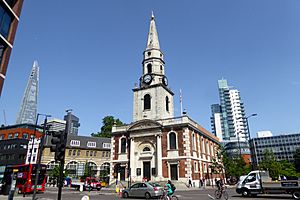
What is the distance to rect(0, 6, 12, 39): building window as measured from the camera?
2116 centimetres

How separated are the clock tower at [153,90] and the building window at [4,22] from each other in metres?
26.0

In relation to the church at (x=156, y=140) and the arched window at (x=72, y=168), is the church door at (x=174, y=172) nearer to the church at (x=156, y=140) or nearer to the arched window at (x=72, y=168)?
the church at (x=156, y=140)

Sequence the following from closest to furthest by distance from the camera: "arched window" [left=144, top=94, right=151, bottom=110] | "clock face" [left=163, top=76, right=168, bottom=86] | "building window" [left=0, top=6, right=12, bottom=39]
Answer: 1. "building window" [left=0, top=6, right=12, bottom=39]
2. "arched window" [left=144, top=94, right=151, bottom=110]
3. "clock face" [left=163, top=76, right=168, bottom=86]

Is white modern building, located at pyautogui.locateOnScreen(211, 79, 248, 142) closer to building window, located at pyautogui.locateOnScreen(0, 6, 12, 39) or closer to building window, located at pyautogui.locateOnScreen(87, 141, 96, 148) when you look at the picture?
building window, located at pyautogui.locateOnScreen(87, 141, 96, 148)

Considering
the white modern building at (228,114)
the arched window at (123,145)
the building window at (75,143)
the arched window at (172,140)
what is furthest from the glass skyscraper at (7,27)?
the white modern building at (228,114)

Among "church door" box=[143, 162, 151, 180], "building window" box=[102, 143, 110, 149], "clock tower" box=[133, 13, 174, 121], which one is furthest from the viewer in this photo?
"building window" box=[102, 143, 110, 149]

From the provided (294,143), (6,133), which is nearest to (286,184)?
(6,133)

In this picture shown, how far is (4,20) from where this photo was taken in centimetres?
2159

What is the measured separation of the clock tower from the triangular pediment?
6.72ft

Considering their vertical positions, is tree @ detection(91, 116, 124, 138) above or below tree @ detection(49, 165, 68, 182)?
above

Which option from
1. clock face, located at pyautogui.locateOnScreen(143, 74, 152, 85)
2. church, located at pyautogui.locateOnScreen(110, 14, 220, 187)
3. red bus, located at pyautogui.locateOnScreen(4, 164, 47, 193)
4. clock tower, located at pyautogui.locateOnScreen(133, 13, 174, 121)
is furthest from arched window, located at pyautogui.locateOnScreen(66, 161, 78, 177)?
clock face, located at pyautogui.locateOnScreen(143, 74, 152, 85)

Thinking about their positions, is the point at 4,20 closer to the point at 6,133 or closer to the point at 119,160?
the point at 119,160

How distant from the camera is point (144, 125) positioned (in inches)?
1586

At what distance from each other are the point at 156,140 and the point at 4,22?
26.8 m
